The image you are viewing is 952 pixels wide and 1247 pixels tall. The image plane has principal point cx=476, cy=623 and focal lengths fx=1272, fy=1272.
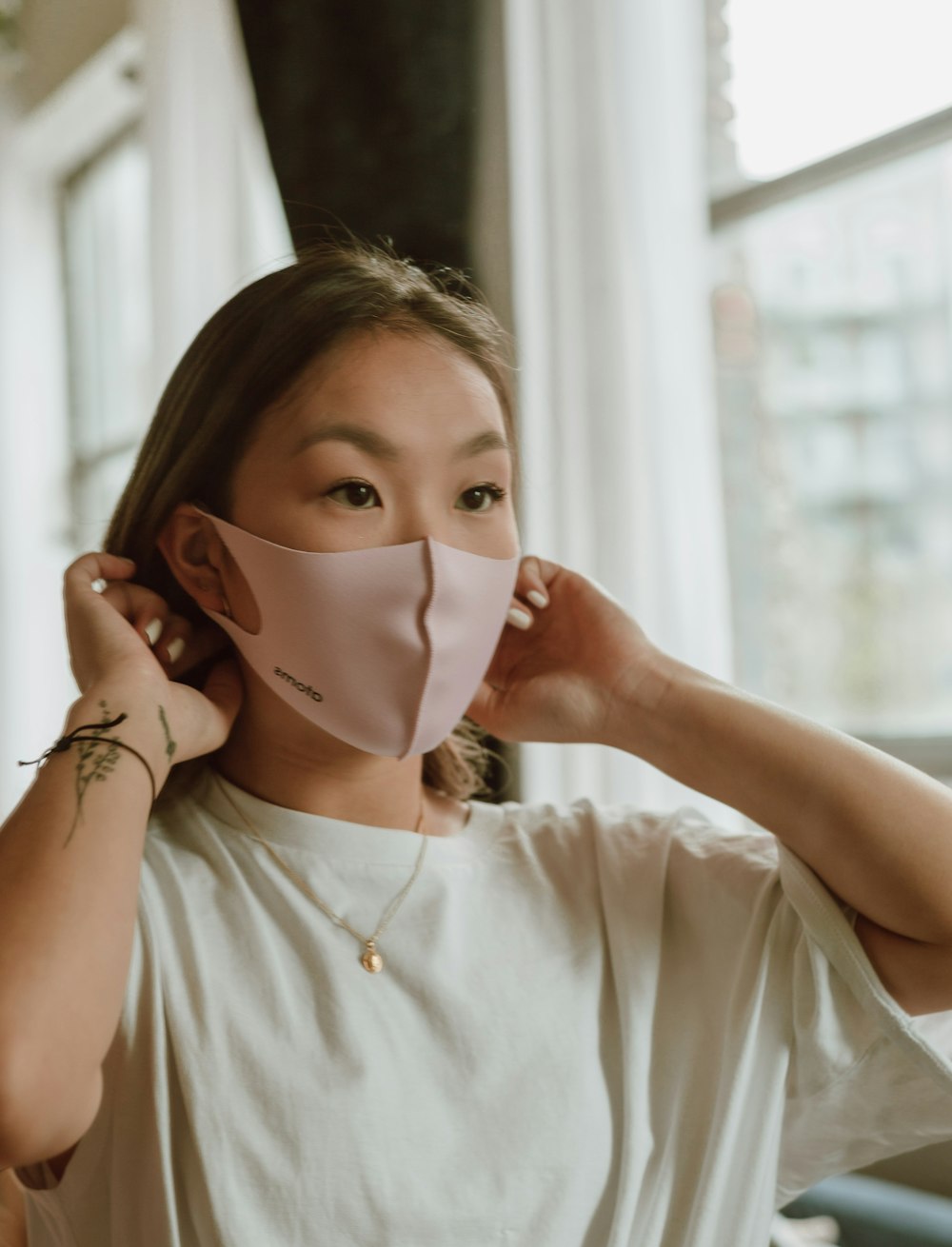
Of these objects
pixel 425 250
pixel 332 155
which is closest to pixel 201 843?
pixel 425 250

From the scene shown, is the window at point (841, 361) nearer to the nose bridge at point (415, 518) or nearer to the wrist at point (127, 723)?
the nose bridge at point (415, 518)

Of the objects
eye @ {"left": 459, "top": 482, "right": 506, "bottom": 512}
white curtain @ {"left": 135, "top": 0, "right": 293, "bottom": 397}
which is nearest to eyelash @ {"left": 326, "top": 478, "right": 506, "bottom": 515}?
eye @ {"left": 459, "top": 482, "right": 506, "bottom": 512}

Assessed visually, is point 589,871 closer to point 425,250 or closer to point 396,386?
point 396,386

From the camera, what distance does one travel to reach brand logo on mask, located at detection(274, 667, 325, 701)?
1.20m

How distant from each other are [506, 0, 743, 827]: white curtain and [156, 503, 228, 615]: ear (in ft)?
3.04

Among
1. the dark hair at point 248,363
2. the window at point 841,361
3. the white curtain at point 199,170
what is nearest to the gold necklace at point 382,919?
the dark hair at point 248,363

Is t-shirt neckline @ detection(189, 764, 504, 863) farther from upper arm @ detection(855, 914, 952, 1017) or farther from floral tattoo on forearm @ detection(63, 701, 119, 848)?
upper arm @ detection(855, 914, 952, 1017)

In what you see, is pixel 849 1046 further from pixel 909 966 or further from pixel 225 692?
pixel 225 692

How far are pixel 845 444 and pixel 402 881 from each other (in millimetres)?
1429

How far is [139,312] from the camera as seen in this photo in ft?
13.8

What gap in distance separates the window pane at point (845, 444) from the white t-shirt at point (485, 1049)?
3.48ft

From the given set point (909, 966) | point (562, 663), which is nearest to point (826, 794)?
point (909, 966)

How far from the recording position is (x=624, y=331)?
2.09 metres

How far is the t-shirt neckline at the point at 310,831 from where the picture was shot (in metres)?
1.25
